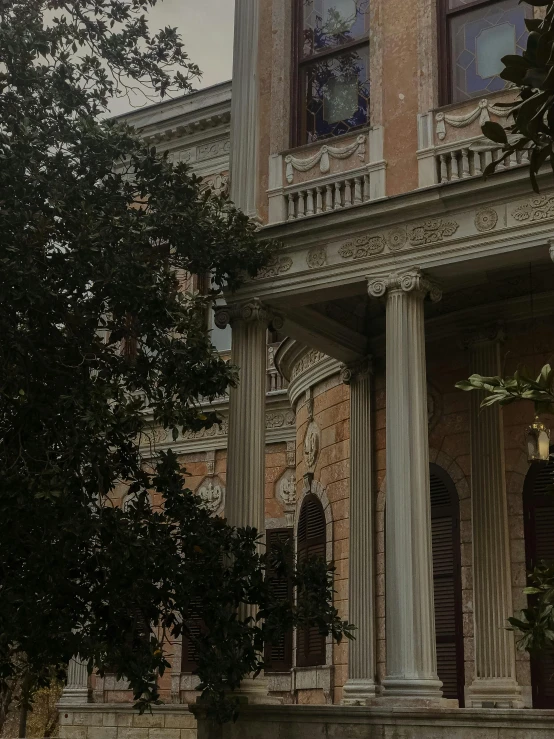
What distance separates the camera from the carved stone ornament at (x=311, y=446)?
657 inches

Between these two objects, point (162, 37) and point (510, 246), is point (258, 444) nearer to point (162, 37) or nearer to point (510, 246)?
point (510, 246)

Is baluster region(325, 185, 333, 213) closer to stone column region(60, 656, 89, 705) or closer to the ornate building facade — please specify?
the ornate building facade

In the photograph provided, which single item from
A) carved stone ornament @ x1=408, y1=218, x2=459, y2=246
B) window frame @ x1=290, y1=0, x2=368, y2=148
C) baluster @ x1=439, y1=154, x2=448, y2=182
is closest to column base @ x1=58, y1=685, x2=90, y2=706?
window frame @ x1=290, y1=0, x2=368, y2=148

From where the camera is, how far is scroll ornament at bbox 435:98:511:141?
12.1m

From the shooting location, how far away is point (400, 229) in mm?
12328

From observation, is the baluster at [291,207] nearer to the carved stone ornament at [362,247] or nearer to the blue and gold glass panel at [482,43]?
the carved stone ornament at [362,247]

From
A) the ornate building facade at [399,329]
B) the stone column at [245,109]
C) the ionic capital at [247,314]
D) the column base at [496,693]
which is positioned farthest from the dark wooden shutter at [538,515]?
the stone column at [245,109]

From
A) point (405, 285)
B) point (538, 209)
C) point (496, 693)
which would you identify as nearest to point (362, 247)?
point (405, 285)

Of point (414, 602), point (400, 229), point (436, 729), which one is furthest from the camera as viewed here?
point (400, 229)

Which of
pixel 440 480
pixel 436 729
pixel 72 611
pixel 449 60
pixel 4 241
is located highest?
pixel 449 60

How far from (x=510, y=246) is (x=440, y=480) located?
13.2 ft

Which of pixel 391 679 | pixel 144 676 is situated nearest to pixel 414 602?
pixel 391 679

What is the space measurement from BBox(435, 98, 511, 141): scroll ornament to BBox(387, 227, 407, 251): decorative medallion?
120 cm

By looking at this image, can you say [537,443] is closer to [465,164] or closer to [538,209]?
[538,209]
